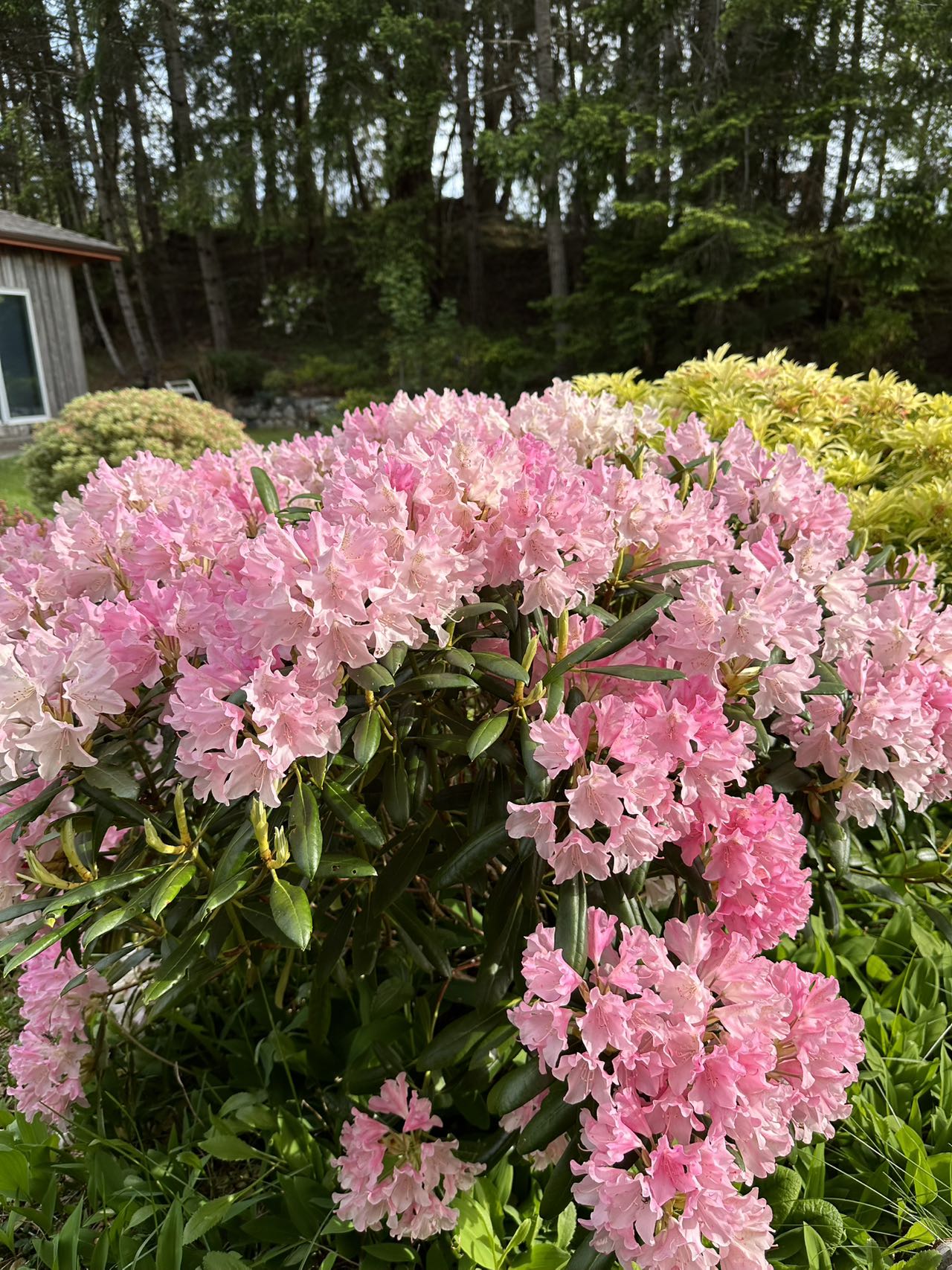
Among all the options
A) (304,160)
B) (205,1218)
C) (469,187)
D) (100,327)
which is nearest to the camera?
(205,1218)

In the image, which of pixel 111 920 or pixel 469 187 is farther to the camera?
pixel 469 187

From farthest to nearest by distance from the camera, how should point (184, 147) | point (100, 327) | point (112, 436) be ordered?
point (100, 327) → point (184, 147) → point (112, 436)

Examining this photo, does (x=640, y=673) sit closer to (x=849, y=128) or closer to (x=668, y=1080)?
(x=668, y=1080)

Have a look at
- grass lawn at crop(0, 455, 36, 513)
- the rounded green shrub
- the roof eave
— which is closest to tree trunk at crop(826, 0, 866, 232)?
the rounded green shrub

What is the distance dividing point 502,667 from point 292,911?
373 mm

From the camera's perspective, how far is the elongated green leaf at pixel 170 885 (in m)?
0.89

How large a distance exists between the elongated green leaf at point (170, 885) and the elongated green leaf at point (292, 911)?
0.10 meters

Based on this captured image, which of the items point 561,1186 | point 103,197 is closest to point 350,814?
point 561,1186

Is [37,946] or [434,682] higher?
[434,682]

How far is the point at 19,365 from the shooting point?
10836 mm

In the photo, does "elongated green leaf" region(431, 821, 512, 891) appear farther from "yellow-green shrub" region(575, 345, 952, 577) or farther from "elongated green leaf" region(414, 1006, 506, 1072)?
"yellow-green shrub" region(575, 345, 952, 577)

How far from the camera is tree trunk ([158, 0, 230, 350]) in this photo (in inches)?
559

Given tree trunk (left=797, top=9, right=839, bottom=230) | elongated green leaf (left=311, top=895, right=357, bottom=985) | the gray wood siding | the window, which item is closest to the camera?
elongated green leaf (left=311, top=895, right=357, bottom=985)

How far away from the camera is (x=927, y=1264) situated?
1229 mm
